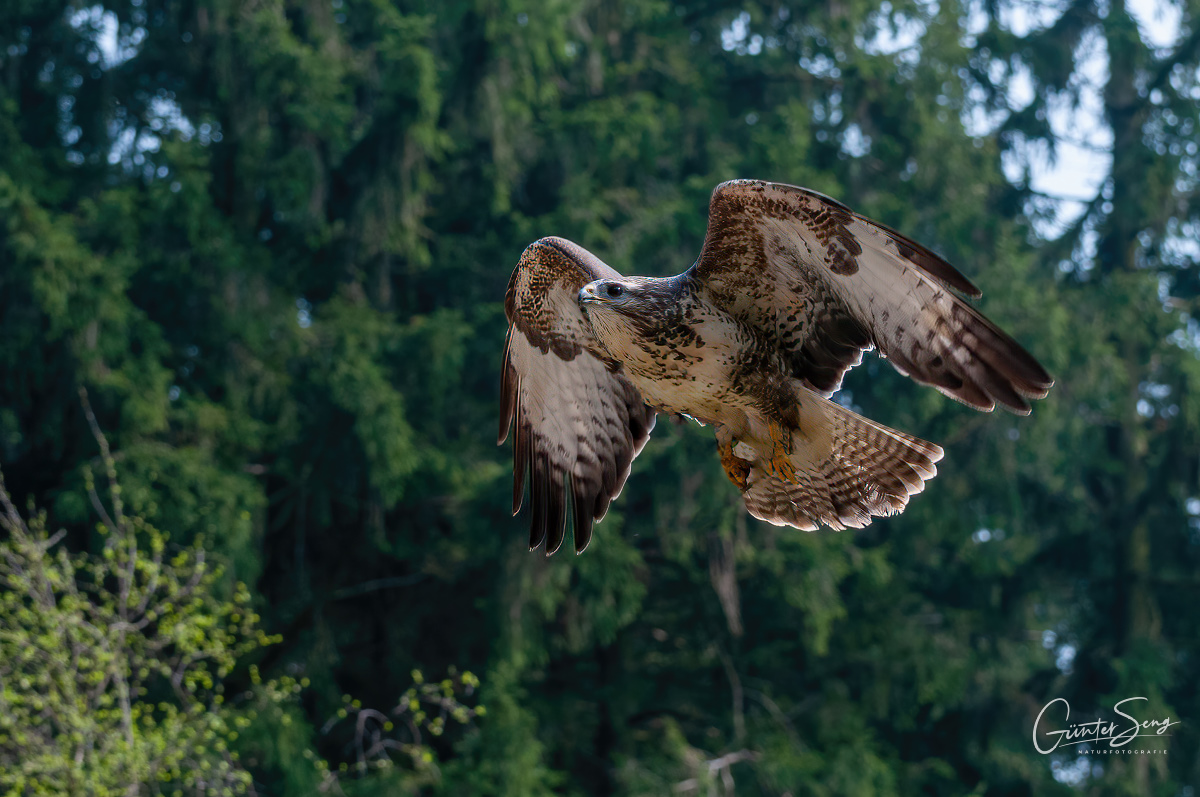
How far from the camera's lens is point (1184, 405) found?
15.6m

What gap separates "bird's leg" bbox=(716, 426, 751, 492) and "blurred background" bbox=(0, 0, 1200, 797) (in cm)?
722

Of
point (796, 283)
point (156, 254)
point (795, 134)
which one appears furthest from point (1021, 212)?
point (796, 283)

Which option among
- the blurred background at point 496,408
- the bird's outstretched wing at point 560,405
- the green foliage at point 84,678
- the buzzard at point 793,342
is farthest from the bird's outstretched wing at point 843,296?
the blurred background at point 496,408

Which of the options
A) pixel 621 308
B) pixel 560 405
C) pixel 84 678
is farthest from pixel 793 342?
pixel 84 678

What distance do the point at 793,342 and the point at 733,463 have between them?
506mm

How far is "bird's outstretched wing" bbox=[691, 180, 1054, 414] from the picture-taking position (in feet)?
13.0

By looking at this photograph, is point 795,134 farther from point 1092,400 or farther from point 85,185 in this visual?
point 85,185

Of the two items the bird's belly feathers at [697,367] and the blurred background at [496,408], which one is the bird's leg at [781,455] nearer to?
the bird's belly feathers at [697,367]

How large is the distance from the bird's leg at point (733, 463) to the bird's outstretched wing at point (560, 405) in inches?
19.8

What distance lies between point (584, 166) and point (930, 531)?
17.4ft

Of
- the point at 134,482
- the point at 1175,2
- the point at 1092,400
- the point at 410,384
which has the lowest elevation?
the point at 134,482

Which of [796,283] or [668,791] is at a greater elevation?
[796,283]

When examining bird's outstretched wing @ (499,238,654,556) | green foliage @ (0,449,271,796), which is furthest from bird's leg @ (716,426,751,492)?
green foliage @ (0,449,271,796)

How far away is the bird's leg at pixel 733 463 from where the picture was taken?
485 centimetres
